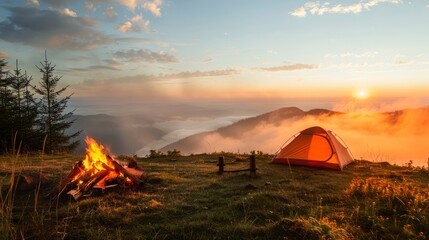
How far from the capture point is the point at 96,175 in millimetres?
10141

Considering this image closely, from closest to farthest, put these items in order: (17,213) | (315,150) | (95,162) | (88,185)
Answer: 1. (17,213)
2. (88,185)
3. (95,162)
4. (315,150)

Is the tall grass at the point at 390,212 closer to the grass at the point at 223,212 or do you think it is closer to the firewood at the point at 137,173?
the grass at the point at 223,212

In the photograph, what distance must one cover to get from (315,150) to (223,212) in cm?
937

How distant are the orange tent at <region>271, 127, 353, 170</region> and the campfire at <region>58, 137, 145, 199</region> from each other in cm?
842

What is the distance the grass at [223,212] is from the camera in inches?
246

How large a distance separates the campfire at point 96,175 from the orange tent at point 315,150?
332 inches

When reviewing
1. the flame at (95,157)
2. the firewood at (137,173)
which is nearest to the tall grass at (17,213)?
the flame at (95,157)

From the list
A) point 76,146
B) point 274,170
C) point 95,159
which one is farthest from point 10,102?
point 274,170

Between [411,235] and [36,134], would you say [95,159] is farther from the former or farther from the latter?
[36,134]

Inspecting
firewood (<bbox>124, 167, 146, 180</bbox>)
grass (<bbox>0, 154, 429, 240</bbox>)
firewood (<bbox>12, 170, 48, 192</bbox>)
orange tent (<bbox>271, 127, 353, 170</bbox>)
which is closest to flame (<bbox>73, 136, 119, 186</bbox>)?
firewood (<bbox>124, 167, 146, 180</bbox>)

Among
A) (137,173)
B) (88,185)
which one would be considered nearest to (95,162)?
(88,185)

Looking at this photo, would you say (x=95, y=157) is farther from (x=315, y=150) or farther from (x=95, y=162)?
(x=315, y=150)

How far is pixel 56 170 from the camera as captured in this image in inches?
524

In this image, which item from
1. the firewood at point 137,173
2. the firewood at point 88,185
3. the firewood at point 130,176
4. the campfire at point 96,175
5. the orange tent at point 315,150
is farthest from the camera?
the orange tent at point 315,150
